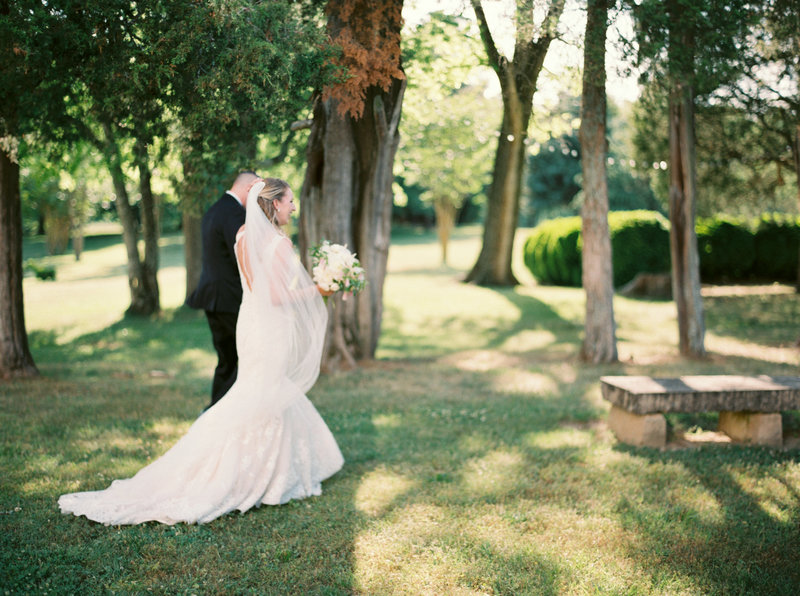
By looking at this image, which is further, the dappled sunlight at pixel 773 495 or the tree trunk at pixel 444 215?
the tree trunk at pixel 444 215

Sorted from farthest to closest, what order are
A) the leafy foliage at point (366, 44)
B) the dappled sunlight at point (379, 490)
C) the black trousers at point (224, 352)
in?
the leafy foliage at point (366, 44) < the black trousers at point (224, 352) < the dappled sunlight at point (379, 490)

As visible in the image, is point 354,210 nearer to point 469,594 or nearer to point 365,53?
point 365,53

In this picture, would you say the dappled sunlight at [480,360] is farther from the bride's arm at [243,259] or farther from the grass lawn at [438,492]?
the bride's arm at [243,259]

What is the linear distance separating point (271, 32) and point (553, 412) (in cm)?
507

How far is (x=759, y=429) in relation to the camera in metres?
6.36

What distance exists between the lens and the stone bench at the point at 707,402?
20.1 ft

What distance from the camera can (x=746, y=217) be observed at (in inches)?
807

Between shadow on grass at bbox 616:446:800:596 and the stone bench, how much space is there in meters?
0.29

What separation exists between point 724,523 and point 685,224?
22.6ft

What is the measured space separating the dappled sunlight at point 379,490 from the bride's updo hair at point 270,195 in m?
2.24

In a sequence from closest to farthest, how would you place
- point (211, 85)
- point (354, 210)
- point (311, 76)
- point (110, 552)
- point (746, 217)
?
point (110, 552) → point (211, 85) → point (311, 76) → point (354, 210) → point (746, 217)

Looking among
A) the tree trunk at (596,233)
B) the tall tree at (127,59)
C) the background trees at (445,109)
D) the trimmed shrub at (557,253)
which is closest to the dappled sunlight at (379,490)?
the tall tree at (127,59)

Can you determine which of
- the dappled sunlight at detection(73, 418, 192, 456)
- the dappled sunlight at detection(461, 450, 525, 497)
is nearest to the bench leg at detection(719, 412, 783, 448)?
the dappled sunlight at detection(461, 450, 525, 497)

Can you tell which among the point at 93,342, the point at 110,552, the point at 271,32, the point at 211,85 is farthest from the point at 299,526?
the point at 93,342
